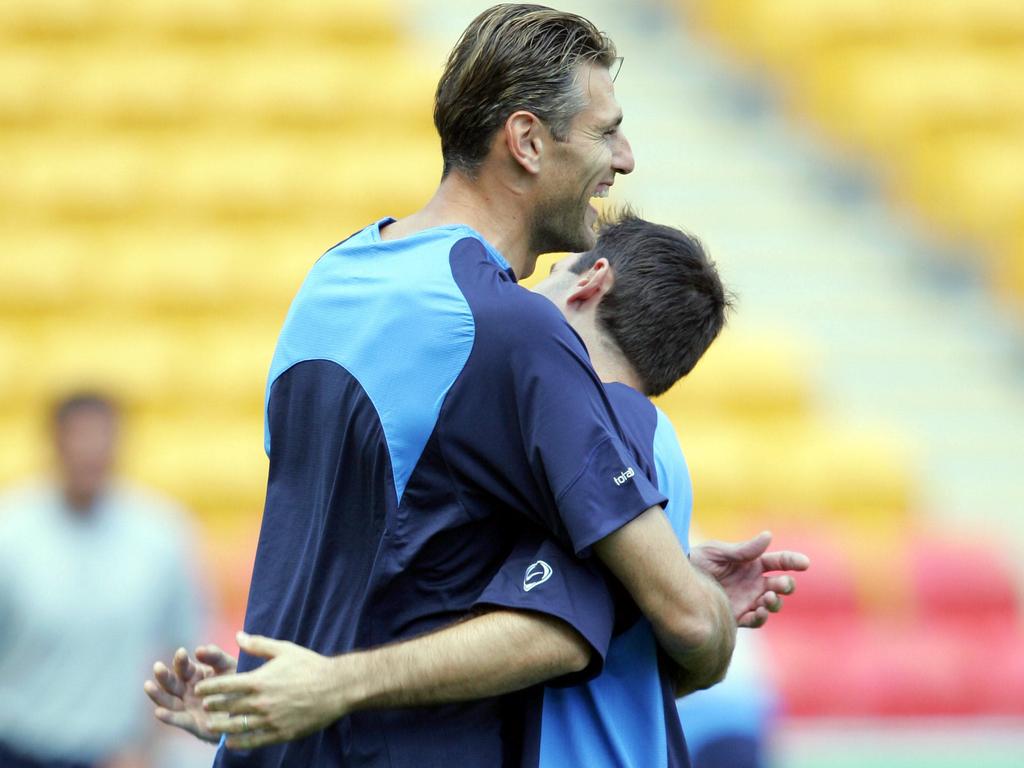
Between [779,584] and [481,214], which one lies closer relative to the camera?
[481,214]

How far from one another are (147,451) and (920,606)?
3.43 m

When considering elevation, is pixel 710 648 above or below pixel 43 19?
below

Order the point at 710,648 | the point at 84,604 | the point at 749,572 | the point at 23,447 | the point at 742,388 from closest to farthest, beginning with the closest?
the point at 710,648, the point at 749,572, the point at 84,604, the point at 23,447, the point at 742,388

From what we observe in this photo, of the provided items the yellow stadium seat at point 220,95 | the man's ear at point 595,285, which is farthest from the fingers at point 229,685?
the yellow stadium seat at point 220,95

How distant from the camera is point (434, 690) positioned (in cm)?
202

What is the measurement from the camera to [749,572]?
8.09 ft

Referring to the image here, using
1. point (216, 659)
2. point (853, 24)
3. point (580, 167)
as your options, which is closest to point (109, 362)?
point (853, 24)

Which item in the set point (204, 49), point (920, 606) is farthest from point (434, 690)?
point (204, 49)

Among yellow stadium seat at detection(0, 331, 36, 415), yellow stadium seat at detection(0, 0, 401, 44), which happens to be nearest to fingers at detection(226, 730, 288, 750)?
yellow stadium seat at detection(0, 331, 36, 415)

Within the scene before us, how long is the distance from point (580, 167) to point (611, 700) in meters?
0.72

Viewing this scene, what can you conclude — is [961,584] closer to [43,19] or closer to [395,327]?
[395,327]

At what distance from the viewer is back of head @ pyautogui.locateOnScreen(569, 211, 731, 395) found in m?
2.53

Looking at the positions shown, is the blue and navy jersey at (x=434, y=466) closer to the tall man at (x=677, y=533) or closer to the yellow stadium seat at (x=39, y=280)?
the tall man at (x=677, y=533)

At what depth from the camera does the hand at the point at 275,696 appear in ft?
6.35
